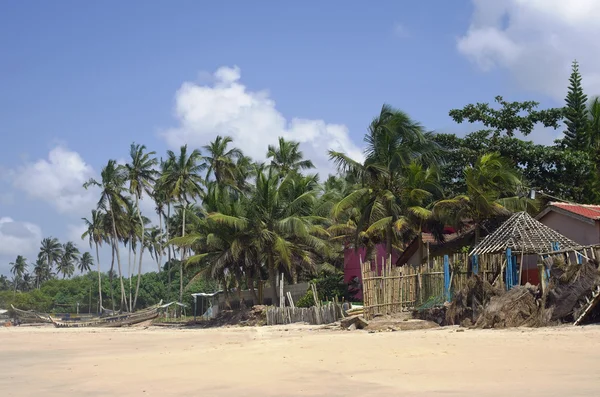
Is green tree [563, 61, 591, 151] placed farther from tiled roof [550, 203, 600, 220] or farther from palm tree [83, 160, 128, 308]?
palm tree [83, 160, 128, 308]

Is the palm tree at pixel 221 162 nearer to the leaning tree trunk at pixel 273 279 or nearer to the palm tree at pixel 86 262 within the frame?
the leaning tree trunk at pixel 273 279

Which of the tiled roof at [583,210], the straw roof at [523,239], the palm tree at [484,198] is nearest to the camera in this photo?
the straw roof at [523,239]

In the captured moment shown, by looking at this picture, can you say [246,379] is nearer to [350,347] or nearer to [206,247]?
[350,347]

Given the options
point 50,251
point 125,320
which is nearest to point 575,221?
point 125,320

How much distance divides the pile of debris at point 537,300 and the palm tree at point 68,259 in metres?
96.7

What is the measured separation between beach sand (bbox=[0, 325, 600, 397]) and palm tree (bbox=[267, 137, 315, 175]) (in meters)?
33.4

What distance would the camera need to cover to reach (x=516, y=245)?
1933 centimetres

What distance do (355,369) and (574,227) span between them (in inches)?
675

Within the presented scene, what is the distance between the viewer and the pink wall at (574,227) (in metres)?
24.0

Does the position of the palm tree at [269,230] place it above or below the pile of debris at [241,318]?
above

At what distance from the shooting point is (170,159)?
163 ft

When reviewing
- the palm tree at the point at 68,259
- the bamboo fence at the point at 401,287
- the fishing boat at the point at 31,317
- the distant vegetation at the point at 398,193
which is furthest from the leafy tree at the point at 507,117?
the palm tree at the point at 68,259

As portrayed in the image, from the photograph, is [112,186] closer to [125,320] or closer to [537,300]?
[125,320]

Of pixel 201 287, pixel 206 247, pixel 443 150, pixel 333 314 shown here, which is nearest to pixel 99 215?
pixel 201 287
